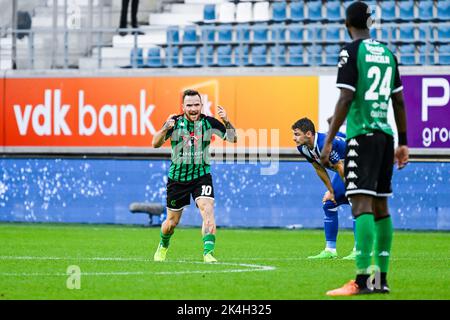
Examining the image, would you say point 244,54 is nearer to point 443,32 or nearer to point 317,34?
point 317,34

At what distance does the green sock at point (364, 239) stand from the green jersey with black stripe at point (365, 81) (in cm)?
67

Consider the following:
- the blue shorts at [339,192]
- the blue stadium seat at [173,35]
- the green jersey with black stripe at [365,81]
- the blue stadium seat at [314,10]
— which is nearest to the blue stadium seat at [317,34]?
the blue stadium seat at [314,10]

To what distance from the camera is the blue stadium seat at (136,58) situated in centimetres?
2489

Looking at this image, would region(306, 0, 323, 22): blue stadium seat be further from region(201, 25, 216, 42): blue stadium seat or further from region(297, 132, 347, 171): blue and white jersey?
region(297, 132, 347, 171): blue and white jersey

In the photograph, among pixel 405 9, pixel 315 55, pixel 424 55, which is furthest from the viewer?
pixel 405 9

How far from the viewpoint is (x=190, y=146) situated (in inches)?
523

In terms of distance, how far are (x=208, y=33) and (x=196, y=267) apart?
1471 cm

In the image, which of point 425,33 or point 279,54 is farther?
point 279,54

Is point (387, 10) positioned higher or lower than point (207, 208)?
higher

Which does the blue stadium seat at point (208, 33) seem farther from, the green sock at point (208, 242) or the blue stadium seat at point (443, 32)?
the green sock at point (208, 242)

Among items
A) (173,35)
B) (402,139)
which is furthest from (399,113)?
(173,35)

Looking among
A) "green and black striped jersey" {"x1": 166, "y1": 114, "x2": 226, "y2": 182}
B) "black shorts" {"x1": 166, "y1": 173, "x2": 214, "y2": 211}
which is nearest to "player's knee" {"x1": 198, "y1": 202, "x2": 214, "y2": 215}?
"black shorts" {"x1": 166, "y1": 173, "x2": 214, "y2": 211}

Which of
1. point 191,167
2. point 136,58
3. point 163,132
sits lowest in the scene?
point 191,167
